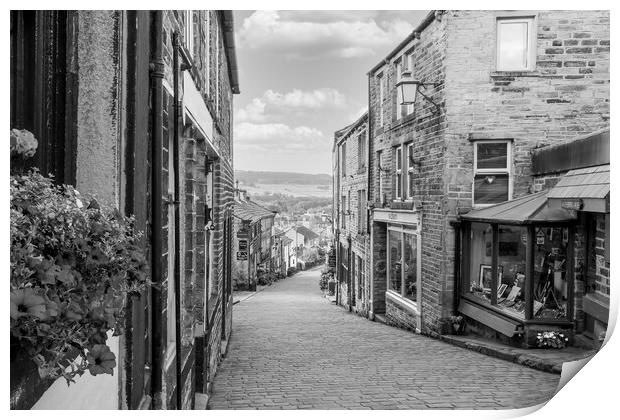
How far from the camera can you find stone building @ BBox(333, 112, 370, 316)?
575 inches

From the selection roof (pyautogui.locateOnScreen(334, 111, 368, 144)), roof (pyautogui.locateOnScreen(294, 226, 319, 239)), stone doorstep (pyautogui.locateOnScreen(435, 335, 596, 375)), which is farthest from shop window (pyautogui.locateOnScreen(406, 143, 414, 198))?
roof (pyautogui.locateOnScreen(294, 226, 319, 239))

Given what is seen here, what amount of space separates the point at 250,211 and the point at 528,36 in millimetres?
20441

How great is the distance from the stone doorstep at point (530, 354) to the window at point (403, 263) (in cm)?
204

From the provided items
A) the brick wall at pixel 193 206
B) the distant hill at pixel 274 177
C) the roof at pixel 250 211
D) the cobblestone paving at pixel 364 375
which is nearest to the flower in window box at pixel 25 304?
the brick wall at pixel 193 206

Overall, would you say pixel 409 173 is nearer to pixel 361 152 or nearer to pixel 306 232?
pixel 361 152

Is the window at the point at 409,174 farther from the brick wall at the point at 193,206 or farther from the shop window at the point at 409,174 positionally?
the brick wall at the point at 193,206

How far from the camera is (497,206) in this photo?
7.97m

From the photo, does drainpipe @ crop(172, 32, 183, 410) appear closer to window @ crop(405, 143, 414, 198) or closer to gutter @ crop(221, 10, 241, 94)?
gutter @ crop(221, 10, 241, 94)

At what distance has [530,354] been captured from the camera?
662 cm

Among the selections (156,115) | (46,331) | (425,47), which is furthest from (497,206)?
(46,331)

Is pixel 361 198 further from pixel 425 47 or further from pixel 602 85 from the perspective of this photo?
pixel 602 85

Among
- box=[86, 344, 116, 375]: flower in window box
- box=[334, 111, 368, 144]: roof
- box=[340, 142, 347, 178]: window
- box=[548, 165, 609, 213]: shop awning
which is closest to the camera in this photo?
box=[86, 344, 116, 375]: flower in window box

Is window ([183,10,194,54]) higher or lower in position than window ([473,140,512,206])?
higher


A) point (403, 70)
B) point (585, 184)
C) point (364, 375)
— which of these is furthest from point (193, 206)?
point (403, 70)
